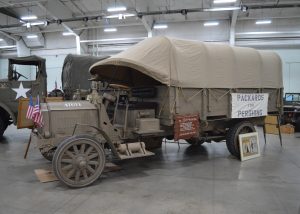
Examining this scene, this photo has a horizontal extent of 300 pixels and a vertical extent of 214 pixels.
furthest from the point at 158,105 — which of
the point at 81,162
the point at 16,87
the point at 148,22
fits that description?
the point at 148,22

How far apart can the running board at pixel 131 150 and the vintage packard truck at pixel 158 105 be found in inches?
0.7

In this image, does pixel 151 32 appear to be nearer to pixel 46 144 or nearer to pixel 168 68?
pixel 168 68

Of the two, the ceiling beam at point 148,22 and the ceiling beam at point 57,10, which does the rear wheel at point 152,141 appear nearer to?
the ceiling beam at point 148,22

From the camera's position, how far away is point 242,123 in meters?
7.11

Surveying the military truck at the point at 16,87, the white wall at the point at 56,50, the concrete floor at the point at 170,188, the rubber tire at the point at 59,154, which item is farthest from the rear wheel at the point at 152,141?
the white wall at the point at 56,50

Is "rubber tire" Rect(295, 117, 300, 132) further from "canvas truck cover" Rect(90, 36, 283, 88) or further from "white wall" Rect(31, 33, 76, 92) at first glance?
"white wall" Rect(31, 33, 76, 92)

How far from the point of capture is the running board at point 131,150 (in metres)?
5.44

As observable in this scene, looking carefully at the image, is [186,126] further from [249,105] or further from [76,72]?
[76,72]

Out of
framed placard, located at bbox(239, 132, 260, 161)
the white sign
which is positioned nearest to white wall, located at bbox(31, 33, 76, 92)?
the white sign

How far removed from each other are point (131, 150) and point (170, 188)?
112 centimetres

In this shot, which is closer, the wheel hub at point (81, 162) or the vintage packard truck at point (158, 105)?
the wheel hub at point (81, 162)

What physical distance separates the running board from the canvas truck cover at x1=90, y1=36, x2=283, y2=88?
4.29ft

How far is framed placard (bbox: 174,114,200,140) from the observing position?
18.9 feet

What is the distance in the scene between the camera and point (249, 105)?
705 cm
